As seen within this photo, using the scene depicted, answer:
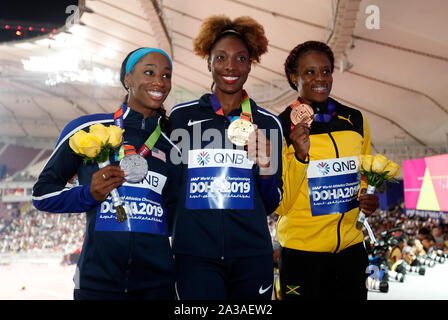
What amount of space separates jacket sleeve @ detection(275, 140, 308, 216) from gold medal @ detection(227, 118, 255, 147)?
1.26 ft

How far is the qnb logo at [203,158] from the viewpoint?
2.14 meters

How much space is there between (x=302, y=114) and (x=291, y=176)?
360 mm

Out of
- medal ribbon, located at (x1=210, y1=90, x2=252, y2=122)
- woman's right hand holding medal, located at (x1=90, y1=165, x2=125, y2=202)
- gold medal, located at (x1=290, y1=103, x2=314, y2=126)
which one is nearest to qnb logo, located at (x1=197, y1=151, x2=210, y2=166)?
medal ribbon, located at (x1=210, y1=90, x2=252, y2=122)

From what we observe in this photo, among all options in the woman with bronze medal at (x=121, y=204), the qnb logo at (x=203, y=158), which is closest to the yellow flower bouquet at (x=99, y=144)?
the woman with bronze medal at (x=121, y=204)

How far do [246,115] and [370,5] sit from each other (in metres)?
8.92

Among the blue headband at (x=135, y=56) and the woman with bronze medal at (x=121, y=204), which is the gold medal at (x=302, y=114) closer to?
the woman with bronze medal at (x=121, y=204)

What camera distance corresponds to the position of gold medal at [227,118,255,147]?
2109 mm

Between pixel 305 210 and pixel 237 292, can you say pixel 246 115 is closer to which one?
pixel 305 210

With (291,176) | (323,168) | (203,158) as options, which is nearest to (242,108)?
(203,158)

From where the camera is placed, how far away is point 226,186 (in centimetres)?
209

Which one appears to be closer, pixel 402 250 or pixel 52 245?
pixel 402 250

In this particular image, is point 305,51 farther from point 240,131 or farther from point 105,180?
point 105,180

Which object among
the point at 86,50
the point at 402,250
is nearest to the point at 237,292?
the point at 402,250
